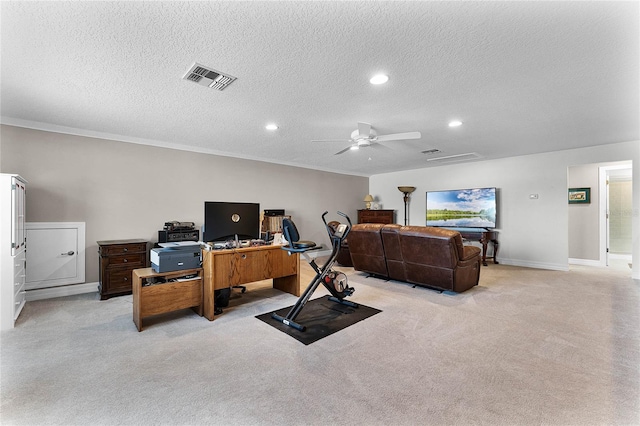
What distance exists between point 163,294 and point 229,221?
41.3 inches

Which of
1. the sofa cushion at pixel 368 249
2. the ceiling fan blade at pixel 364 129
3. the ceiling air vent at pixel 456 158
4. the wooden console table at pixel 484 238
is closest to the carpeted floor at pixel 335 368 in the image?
the sofa cushion at pixel 368 249

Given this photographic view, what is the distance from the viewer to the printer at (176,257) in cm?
283

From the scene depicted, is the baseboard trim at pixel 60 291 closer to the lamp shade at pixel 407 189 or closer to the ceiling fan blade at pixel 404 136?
the ceiling fan blade at pixel 404 136

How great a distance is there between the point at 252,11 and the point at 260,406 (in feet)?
7.58

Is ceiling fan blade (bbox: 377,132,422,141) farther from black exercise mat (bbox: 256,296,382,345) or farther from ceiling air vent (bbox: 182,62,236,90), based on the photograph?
black exercise mat (bbox: 256,296,382,345)

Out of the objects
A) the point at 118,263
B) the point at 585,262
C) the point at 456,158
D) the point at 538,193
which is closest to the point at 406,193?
the point at 456,158

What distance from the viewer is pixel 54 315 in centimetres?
306

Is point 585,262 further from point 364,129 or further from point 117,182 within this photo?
point 117,182

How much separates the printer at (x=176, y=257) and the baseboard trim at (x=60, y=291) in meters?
1.93

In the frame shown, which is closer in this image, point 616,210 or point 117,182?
point 117,182

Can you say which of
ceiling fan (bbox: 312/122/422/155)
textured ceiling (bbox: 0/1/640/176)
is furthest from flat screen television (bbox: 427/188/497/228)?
ceiling fan (bbox: 312/122/422/155)

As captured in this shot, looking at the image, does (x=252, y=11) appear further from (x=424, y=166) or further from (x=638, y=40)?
(x=424, y=166)

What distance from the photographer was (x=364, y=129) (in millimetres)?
3639

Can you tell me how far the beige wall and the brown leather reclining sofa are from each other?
2704 mm
